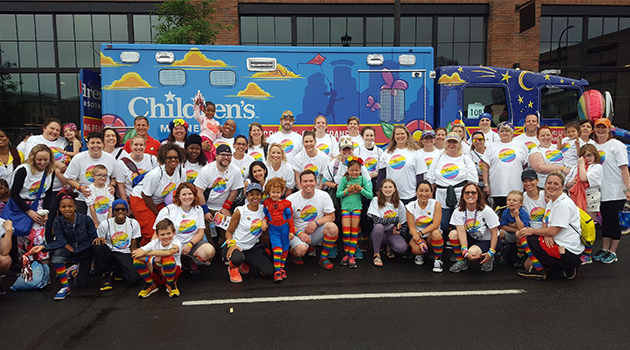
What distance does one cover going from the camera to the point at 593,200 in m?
5.73

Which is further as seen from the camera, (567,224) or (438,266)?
(438,266)

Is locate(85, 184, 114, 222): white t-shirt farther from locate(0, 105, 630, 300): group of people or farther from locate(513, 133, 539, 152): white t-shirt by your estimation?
locate(513, 133, 539, 152): white t-shirt

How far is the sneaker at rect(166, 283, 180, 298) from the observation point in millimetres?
4754

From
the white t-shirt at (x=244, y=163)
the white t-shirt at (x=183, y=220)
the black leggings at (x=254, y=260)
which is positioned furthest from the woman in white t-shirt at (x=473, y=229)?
the white t-shirt at (x=183, y=220)

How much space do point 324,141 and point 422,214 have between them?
205 cm

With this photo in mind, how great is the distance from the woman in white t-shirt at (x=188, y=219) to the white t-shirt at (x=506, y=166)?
13.5 feet

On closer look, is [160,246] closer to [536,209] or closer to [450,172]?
[450,172]

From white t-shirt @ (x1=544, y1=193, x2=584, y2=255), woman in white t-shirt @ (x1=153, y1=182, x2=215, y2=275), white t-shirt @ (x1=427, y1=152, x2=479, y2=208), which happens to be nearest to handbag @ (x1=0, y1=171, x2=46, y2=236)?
woman in white t-shirt @ (x1=153, y1=182, x2=215, y2=275)

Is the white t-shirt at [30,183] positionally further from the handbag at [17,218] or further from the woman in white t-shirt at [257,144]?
the woman in white t-shirt at [257,144]

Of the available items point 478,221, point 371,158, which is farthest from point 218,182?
point 478,221

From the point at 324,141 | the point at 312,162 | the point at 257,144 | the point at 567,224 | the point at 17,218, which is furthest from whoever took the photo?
the point at 324,141

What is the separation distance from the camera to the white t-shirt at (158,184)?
5.51 meters

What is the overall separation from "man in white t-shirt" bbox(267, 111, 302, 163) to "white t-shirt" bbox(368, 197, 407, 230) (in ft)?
5.49

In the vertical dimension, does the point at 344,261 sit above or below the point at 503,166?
below
